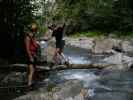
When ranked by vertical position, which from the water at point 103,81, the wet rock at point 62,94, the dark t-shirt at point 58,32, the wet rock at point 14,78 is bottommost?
the water at point 103,81

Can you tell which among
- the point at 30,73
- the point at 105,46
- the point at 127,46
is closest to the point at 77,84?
the point at 30,73

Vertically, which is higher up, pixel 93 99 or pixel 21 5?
pixel 21 5

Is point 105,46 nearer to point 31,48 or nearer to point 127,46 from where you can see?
point 127,46

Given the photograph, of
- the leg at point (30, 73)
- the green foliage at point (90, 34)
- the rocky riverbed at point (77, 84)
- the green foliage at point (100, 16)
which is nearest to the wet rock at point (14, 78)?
the rocky riverbed at point (77, 84)

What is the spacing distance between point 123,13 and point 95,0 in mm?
4307

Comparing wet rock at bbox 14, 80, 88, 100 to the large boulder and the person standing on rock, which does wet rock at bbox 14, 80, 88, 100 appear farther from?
the large boulder

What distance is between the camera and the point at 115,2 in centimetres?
3484

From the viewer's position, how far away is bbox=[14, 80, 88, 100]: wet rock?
29.3 ft

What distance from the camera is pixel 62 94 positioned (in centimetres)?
941

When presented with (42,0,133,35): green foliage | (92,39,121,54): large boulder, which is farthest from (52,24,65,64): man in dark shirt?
(42,0,133,35): green foliage

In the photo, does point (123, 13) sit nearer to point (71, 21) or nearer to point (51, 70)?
point (71, 21)

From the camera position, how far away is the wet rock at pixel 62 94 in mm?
8938

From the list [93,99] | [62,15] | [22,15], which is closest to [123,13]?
[62,15]

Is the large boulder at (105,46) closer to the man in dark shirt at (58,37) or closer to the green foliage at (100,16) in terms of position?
the green foliage at (100,16)
